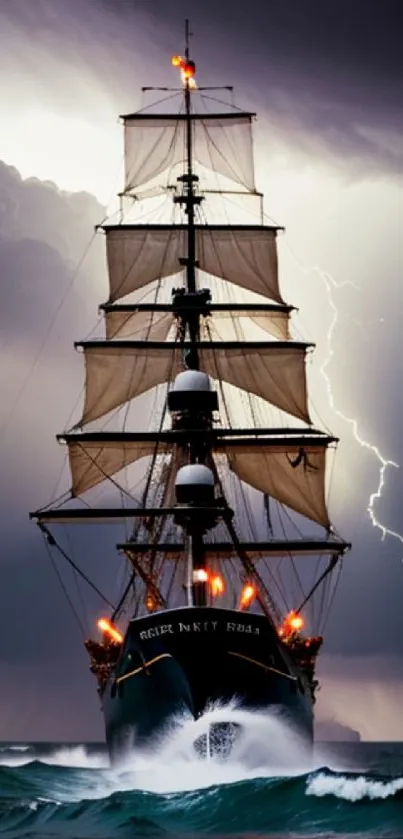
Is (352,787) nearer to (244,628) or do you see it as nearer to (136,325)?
(244,628)

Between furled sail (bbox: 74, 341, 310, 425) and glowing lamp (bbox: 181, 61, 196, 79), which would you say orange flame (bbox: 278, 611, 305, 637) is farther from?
glowing lamp (bbox: 181, 61, 196, 79)

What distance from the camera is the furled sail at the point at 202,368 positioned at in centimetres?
9275

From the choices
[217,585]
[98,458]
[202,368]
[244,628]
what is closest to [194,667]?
[244,628]

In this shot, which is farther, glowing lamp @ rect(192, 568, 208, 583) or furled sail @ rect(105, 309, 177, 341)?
furled sail @ rect(105, 309, 177, 341)

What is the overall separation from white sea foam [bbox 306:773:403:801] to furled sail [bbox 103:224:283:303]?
135ft

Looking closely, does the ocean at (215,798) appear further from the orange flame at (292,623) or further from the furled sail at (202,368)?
the furled sail at (202,368)

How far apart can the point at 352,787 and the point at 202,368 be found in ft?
129

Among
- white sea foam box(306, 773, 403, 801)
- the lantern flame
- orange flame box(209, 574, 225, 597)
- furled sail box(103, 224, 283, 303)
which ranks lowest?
white sea foam box(306, 773, 403, 801)

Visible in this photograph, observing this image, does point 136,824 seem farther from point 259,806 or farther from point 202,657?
point 202,657

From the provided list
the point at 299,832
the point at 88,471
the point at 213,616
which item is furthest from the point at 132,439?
the point at 299,832

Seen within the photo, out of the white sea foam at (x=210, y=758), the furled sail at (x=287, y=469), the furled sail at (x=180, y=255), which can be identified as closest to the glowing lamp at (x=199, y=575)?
the white sea foam at (x=210, y=758)

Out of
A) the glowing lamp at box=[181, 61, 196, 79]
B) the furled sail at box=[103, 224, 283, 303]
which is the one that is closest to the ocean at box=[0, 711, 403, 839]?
the furled sail at box=[103, 224, 283, 303]

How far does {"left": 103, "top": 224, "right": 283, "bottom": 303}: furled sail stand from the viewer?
96438 mm

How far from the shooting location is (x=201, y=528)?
7150 centimetres
